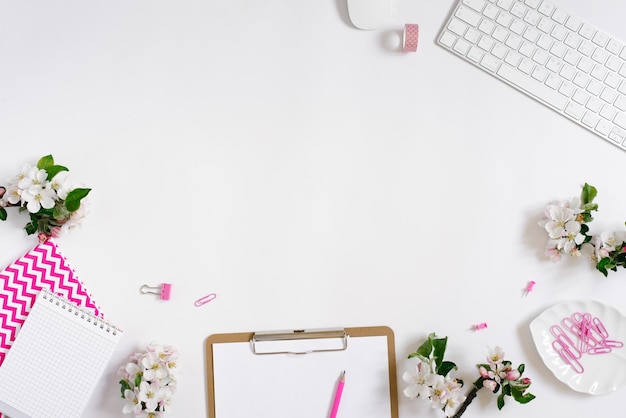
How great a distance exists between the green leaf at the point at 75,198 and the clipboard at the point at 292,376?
1.12 ft

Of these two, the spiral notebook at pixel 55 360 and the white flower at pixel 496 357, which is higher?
the white flower at pixel 496 357

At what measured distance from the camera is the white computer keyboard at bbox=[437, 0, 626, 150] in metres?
1.12

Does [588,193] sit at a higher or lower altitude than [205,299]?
higher

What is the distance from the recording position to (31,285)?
1070 millimetres

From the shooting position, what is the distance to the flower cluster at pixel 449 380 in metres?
1.04

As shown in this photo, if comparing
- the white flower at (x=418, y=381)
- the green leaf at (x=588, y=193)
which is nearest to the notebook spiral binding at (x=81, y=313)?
the white flower at (x=418, y=381)

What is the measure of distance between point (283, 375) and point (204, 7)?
28.1 inches

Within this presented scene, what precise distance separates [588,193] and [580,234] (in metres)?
0.08

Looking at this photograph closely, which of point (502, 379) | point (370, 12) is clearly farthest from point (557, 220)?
point (370, 12)

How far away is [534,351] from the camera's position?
1.12m

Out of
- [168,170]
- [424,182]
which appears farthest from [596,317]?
[168,170]

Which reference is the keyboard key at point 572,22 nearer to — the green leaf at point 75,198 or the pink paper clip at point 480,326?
the pink paper clip at point 480,326

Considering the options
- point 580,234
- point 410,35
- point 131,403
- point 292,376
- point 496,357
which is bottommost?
point 131,403

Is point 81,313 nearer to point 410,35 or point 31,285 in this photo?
point 31,285
